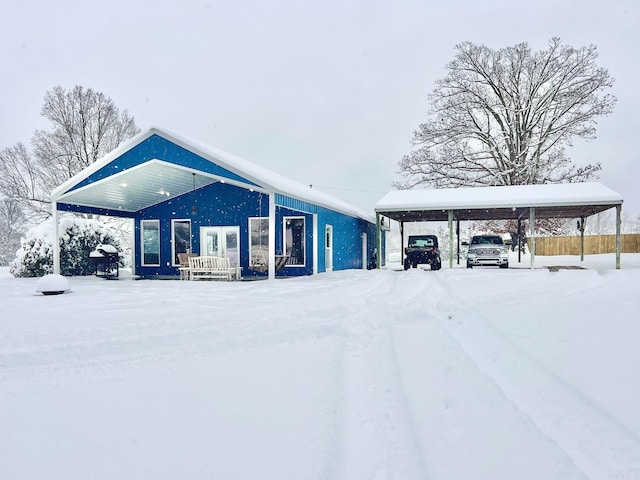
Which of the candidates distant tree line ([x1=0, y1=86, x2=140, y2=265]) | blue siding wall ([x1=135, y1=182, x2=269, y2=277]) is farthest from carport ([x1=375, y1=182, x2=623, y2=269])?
distant tree line ([x1=0, y1=86, x2=140, y2=265])

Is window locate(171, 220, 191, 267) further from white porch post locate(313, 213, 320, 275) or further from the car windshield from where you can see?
the car windshield

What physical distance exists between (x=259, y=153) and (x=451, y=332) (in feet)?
233

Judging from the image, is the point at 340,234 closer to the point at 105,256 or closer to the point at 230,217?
the point at 230,217

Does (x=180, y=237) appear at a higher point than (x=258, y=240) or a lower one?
higher

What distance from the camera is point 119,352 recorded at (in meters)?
4.12

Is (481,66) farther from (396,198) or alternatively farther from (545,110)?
(396,198)

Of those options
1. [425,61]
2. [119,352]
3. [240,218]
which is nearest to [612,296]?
[119,352]

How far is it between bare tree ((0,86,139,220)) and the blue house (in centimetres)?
1005

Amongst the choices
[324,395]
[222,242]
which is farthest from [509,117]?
[324,395]

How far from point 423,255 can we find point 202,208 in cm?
943

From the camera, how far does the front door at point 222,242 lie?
14.6m

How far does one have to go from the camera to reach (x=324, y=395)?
2965 millimetres

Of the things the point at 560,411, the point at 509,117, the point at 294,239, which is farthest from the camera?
the point at 509,117

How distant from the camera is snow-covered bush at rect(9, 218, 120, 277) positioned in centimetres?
1384
